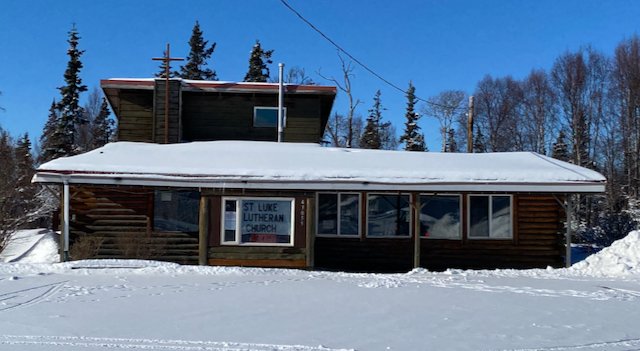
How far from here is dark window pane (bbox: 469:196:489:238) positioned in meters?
16.8

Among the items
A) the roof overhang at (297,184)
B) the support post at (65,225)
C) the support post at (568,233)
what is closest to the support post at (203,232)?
the roof overhang at (297,184)

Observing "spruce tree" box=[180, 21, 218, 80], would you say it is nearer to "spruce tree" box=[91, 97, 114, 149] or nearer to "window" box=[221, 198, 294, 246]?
"spruce tree" box=[91, 97, 114, 149]

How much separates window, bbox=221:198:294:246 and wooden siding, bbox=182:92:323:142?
6.79 meters

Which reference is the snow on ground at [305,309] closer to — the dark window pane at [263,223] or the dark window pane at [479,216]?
the dark window pane at [263,223]

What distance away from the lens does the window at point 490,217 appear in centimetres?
1681

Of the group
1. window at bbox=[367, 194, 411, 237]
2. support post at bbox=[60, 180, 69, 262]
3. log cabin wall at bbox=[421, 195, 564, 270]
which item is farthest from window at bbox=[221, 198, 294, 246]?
log cabin wall at bbox=[421, 195, 564, 270]

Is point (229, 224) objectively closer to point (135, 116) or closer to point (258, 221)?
point (258, 221)

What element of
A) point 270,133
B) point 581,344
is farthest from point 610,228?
point 581,344

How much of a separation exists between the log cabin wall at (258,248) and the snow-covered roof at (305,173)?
502 millimetres

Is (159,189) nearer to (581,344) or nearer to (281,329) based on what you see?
(281,329)

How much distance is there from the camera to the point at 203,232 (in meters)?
15.0

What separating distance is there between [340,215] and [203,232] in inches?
162

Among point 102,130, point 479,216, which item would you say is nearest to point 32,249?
point 479,216

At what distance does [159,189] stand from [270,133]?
22.8 ft
